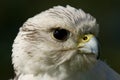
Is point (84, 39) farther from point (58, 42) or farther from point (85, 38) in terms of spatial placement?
point (58, 42)

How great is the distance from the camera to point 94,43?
18.2 ft

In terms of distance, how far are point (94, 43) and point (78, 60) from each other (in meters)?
0.22

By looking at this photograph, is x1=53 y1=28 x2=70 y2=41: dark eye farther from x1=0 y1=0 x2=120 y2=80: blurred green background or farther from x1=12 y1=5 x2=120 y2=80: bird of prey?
x1=0 y1=0 x2=120 y2=80: blurred green background

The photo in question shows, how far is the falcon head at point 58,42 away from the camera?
5.64 metres

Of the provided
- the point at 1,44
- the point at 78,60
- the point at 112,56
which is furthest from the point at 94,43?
the point at 1,44

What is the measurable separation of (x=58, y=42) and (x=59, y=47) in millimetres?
44

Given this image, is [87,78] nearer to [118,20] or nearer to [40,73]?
[40,73]

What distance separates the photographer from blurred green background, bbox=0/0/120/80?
1246 centimetres

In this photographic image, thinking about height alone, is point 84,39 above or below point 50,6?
below

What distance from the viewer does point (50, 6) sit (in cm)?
1302

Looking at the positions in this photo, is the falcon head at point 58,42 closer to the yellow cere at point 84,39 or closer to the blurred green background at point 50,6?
the yellow cere at point 84,39

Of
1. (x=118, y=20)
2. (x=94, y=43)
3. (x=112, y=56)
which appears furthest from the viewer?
(x=118, y=20)

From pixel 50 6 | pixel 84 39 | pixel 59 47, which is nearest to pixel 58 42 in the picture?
pixel 59 47

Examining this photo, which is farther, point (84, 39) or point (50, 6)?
point (50, 6)
